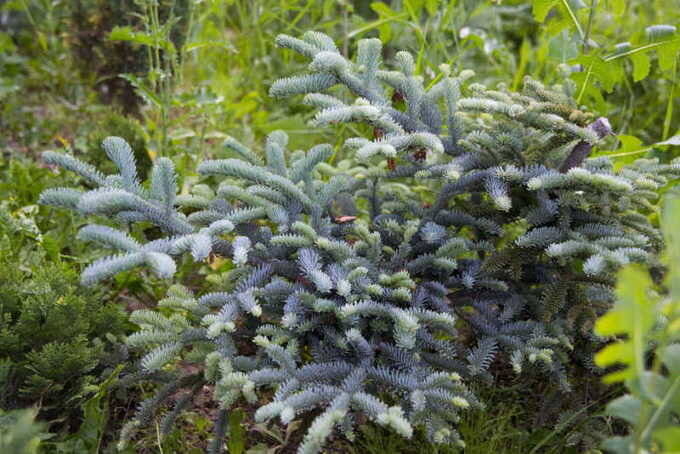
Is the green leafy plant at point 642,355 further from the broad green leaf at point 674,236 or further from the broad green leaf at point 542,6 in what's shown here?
the broad green leaf at point 542,6

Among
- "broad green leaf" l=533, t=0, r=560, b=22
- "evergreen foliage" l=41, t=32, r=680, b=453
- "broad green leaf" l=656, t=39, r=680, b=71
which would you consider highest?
"broad green leaf" l=533, t=0, r=560, b=22

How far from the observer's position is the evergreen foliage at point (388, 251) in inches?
61.4

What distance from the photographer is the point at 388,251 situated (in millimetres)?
1857

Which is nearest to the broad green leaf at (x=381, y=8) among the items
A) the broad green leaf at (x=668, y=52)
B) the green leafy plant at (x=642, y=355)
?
the broad green leaf at (x=668, y=52)

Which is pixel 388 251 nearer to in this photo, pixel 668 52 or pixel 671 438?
pixel 671 438

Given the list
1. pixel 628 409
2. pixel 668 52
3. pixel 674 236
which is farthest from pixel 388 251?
pixel 668 52

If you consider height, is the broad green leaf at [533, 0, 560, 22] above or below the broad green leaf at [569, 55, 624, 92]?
above

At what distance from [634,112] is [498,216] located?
1785 mm

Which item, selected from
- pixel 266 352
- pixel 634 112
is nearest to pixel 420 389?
pixel 266 352

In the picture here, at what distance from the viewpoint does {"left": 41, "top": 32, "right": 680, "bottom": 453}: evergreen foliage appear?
1560 mm

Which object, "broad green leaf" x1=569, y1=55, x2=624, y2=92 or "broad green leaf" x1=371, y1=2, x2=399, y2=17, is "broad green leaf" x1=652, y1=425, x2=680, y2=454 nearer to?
"broad green leaf" x1=569, y1=55, x2=624, y2=92

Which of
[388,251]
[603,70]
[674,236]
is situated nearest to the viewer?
[674,236]

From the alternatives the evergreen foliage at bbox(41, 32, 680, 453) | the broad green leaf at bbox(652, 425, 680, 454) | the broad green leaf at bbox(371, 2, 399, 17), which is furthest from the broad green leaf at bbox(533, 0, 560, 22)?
the broad green leaf at bbox(652, 425, 680, 454)

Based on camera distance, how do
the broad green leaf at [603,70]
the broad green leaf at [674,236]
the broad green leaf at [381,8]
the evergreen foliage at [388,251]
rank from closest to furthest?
the broad green leaf at [674,236] → the evergreen foliage at [388,251] → the broad green leaf at [603,70] → the broad green leaf at [381,8]
